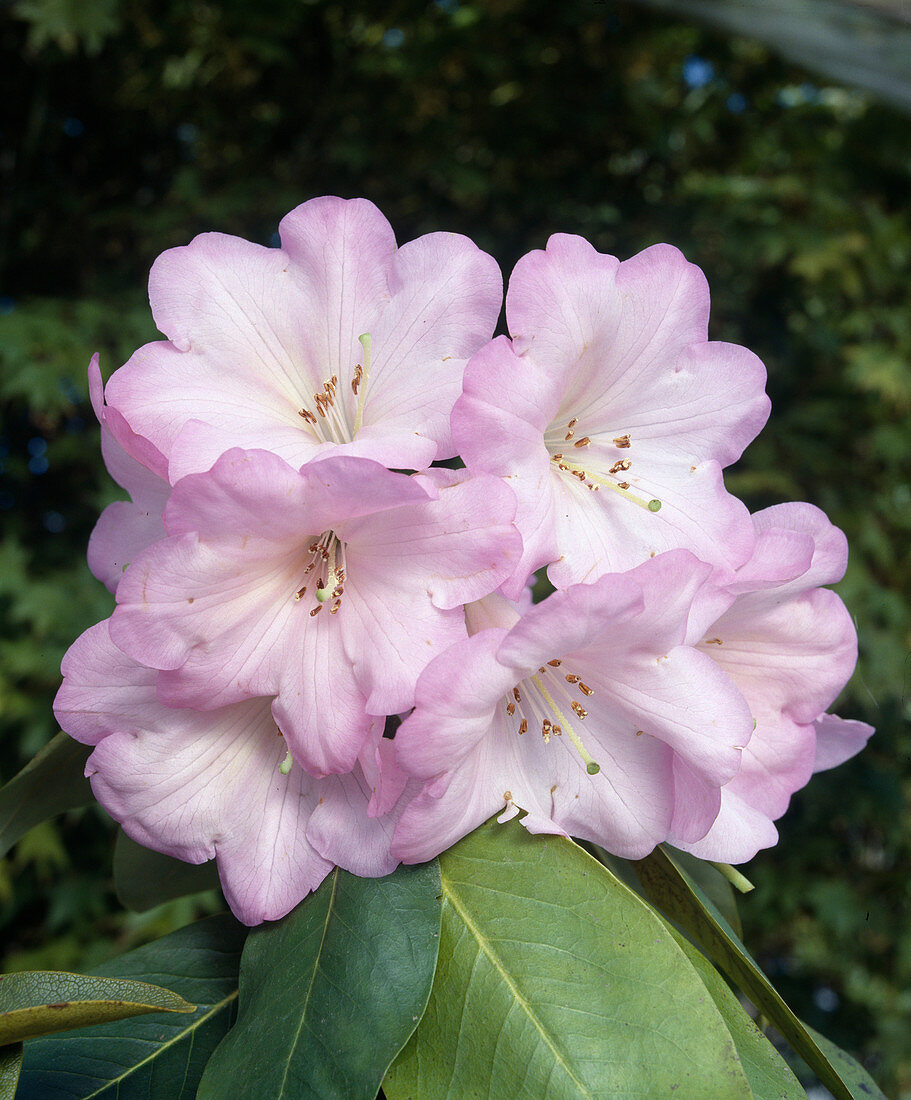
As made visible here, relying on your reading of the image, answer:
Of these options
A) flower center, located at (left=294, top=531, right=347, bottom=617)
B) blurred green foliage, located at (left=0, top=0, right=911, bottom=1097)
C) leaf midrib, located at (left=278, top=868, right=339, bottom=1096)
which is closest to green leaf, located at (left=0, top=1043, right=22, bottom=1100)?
leaf midrib, located at (left=278, top=868, right=339, bottom=1096)

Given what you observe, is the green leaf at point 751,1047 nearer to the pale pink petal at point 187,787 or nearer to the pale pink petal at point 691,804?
the pale pink petal at point 691,804

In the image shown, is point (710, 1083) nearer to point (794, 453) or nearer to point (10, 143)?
point (794, 453)

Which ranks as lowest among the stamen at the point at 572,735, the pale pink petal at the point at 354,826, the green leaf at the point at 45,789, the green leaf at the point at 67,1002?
the green leaf at the point at 45,789

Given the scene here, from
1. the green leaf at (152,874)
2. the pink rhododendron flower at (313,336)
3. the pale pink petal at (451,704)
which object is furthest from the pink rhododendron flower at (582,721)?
the green leaf at (152,874)

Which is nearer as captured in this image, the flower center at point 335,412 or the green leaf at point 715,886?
the flower center at point 335,412

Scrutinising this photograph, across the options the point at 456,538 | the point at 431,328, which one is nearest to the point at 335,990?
the point at 456,538

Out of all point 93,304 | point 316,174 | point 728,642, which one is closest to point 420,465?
point 728,642

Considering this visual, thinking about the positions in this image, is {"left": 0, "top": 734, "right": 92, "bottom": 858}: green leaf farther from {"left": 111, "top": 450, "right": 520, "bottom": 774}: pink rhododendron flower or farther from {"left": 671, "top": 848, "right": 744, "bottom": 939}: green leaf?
{"left": 671, "top": 848, "right": 744, "bottom": 939}: green leaf
